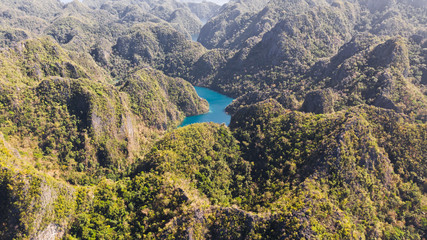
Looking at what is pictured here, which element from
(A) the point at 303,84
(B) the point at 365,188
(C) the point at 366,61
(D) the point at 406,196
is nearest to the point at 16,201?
(B) the point at 365,188

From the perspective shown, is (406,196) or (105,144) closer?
(406,196)

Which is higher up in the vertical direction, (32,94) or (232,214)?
(232,214)

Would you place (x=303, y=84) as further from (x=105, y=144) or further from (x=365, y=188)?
(x=105, y=144)

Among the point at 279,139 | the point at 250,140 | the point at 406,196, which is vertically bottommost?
the point at 250,140

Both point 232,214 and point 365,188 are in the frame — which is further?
point 365,188

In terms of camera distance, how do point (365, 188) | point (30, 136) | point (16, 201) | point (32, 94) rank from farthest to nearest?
point (32, 94) < point (30, 136) < point (365, 188) < point (16, 201)

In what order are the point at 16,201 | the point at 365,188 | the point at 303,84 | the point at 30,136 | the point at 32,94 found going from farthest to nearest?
the point at 303,84 < the point at 32,94 < the point at 30,136 < the point at 365,188 < the point at 16,201

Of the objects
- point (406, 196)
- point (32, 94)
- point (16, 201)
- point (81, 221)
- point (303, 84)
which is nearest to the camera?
point (16, 201)

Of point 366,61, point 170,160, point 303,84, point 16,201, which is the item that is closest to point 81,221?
point 16,201

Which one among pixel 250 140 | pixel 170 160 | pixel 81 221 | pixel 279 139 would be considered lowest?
pixel 81 221

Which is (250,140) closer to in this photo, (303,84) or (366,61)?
(303,84)
